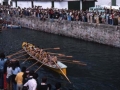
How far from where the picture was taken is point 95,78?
966 inches

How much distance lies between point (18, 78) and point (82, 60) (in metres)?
15.7

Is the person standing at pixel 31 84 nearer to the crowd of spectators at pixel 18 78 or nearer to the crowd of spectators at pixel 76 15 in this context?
the crowd of spectators at pixel 18 78

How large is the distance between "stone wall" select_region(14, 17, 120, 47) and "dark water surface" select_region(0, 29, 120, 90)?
0.90 meters

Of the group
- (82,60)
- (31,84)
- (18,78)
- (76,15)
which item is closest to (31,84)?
(31,84)

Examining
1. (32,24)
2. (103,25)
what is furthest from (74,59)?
(32,24)

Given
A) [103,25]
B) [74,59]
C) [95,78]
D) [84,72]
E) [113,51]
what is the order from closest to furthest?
[95,78], [84,72], [74,59], [113,51], [103,25]

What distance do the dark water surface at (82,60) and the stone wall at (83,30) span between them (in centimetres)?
90

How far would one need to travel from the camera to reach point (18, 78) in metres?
15.3

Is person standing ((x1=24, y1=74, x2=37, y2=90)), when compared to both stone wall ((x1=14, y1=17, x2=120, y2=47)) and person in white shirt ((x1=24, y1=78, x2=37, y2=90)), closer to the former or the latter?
person in white shirt ((x1=24, y1=78, x2=37, y2=90))

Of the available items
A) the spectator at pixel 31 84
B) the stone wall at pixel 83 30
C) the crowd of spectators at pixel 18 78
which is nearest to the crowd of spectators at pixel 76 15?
the stone wall at pixel 83 30

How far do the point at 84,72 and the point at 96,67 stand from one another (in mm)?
2136

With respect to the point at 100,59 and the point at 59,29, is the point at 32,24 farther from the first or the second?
the point at 100,59

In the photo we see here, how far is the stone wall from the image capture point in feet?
118

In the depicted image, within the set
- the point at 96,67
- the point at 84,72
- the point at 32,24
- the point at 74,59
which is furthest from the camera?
the point at 32,24
